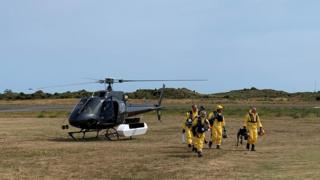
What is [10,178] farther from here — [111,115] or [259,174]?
[111,115]

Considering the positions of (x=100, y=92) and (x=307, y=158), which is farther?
(x=100, y=92)

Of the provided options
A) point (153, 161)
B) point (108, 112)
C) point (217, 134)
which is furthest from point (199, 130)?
point (108, 112)

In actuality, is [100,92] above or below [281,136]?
above

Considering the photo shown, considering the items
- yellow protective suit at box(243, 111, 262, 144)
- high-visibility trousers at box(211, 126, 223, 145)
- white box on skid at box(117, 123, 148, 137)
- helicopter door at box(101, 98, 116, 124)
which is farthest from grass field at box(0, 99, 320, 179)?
helicopter door at box(101, 98, 116, 124)

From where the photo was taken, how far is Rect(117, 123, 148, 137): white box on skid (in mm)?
29516

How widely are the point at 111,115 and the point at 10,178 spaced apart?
45.7 ft

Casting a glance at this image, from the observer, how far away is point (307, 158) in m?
20.1

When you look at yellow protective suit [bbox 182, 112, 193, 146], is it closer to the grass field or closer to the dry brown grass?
the grass field

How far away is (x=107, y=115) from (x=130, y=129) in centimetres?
158

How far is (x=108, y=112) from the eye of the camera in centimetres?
2888

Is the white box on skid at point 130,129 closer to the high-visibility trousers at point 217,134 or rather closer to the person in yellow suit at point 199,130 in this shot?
the high-visibility trousers at point 217,134

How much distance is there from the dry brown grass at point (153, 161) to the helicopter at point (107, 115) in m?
1.42


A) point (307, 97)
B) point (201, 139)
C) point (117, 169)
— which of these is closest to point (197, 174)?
point (117, 169)

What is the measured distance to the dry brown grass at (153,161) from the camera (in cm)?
1598
